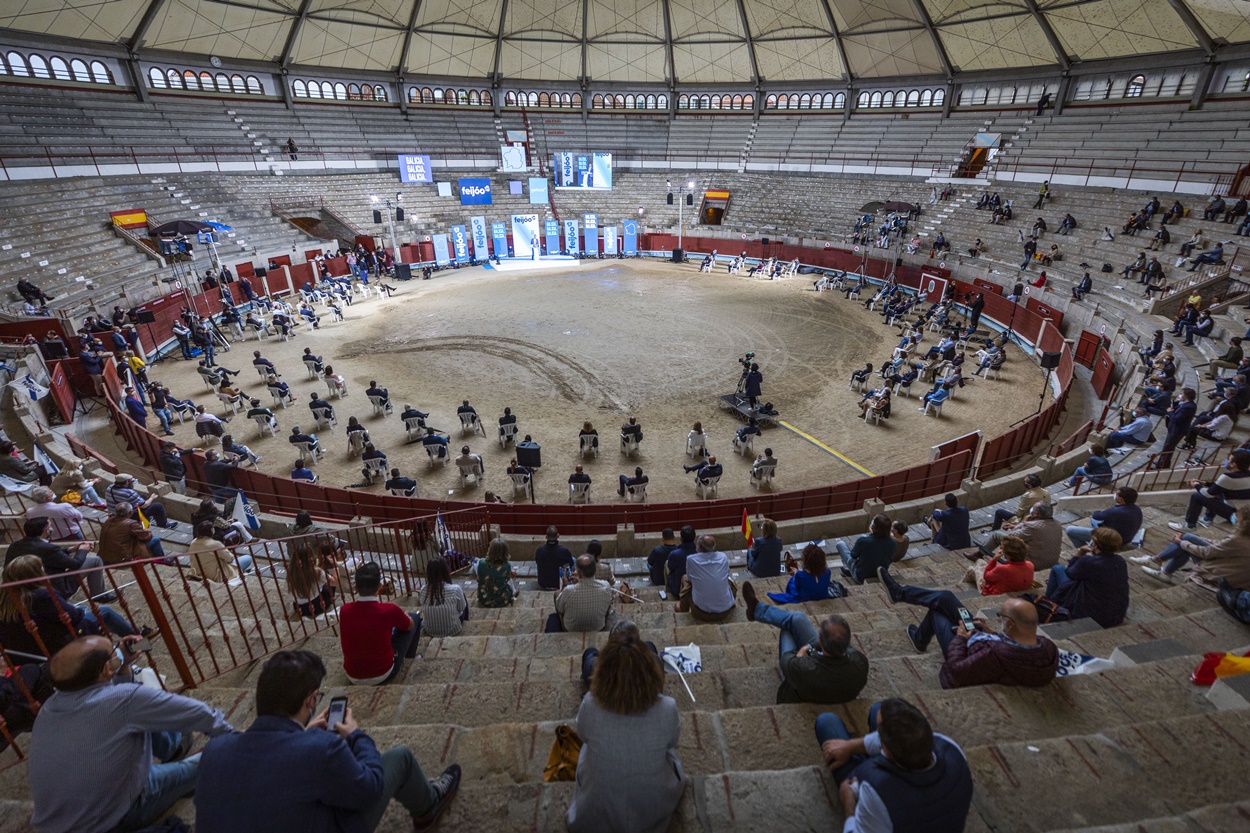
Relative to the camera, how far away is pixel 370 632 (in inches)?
191

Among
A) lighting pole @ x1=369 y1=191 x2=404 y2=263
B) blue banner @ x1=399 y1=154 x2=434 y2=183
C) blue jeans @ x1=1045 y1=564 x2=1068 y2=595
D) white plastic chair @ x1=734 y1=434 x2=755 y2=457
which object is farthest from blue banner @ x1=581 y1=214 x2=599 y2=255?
blue jeans @ x1=1045 y1=564 x2=1068 y2=595

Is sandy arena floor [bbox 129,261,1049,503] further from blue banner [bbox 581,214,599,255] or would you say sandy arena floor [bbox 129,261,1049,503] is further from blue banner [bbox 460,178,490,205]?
blue banner [bbox 460,178,490,205]

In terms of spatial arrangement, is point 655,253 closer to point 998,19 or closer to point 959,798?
point 998,19

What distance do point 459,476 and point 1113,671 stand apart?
12.0 metres

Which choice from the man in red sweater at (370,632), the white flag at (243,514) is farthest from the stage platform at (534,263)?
the man in red sweater at (370,632)

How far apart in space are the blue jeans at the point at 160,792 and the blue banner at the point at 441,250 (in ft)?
127

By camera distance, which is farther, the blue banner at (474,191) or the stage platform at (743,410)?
the blue banner at (474,191)

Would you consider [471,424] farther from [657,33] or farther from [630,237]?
[657,33]

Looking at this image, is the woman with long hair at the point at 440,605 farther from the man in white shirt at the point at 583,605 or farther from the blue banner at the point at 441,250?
the blue banner at the point at 441,250

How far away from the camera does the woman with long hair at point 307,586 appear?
21.2 ft

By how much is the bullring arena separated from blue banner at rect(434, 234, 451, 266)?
0.44 m

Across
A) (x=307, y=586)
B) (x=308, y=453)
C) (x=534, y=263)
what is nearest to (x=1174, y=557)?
(x=307, y=586)

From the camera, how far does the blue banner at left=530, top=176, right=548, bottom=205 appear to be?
4400 centimetres

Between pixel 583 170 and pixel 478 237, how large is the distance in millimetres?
10443
